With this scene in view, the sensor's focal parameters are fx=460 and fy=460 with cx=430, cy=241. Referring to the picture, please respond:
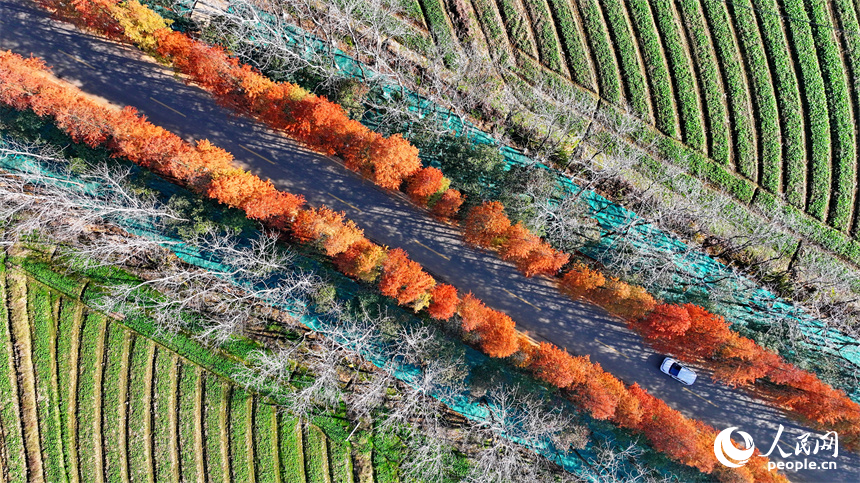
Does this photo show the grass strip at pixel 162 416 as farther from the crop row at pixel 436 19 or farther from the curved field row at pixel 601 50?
the curved field row at pixel 601 50

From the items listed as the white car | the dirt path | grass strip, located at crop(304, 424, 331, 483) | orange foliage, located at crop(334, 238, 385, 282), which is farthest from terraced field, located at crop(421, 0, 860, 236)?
the dirt path

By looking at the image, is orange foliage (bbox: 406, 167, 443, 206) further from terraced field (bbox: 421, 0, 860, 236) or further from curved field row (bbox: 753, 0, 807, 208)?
curved field row (bbox: 753, 0, 807, 208)

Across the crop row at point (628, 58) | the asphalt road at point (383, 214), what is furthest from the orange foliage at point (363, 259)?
the crop row at point (628, 58)

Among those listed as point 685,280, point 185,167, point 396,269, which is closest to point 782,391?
point 685,280

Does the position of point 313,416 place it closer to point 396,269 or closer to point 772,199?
point 396,269

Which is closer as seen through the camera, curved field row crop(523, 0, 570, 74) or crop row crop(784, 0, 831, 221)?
crop row crop(784, 0, 831, 221)

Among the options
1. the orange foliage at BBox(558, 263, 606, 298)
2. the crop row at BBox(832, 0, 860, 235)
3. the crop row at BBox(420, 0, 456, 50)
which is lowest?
the orange foliage at BBox(558, 263, 606, 298)
